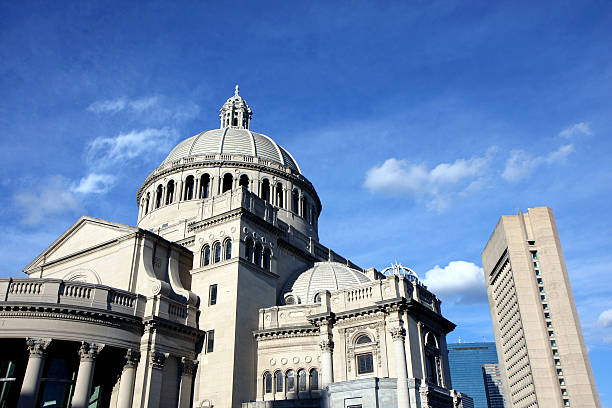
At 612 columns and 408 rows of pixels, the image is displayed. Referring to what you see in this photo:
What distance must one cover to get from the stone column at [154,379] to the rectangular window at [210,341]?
3.81 meters

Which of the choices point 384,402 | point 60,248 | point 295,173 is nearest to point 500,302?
point 295,173

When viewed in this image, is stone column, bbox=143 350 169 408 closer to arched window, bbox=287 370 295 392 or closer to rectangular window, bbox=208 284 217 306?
rectangular window, bbox=208 284 217 306

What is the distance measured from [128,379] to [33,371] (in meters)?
5.58

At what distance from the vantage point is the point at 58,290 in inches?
1359

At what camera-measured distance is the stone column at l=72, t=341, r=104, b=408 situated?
3231 centimetres

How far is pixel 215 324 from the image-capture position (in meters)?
40.3

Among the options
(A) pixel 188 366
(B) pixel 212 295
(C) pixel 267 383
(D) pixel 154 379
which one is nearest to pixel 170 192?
(B) pixel 212 295

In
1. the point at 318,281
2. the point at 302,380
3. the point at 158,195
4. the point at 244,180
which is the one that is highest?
the point at 244,180

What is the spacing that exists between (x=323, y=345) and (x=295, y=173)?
82.1 ft

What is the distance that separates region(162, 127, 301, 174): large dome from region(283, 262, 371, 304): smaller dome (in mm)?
16709

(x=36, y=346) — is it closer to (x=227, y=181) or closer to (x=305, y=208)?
(x=227, y=181)

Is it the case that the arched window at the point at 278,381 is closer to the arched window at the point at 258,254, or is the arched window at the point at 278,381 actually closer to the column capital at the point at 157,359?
the column capital at the point at 157,359

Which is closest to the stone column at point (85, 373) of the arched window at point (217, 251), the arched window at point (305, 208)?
the arched window at point (217, 251)

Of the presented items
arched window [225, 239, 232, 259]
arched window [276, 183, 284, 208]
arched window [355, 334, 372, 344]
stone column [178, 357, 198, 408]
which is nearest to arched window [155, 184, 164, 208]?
arched window [276, 183, 284, 208]
